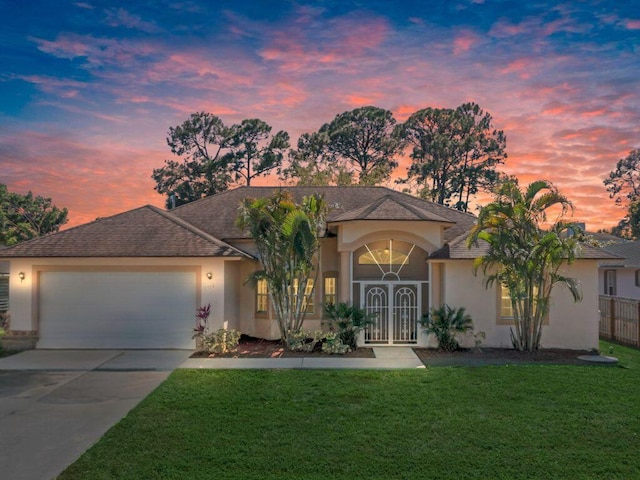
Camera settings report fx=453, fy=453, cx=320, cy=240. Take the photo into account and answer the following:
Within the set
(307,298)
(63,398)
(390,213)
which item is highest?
(390,213)

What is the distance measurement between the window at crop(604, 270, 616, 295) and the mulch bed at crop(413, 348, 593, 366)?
15.5m

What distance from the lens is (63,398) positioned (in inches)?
352

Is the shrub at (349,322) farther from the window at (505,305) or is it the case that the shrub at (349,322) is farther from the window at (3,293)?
the window at (3,293)

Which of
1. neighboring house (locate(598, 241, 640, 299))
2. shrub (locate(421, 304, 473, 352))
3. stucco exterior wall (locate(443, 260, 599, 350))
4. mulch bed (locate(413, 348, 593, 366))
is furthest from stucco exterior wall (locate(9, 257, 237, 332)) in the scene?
neighboring house (locate(598, 241, 640, 299))

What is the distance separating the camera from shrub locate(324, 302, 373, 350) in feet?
44.4

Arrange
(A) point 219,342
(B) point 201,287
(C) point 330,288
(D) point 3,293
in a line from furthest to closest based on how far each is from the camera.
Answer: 1. (D) point 3,293
2. (C) point 330,288
3. (B) point 201,287
4. (A) point 219,342

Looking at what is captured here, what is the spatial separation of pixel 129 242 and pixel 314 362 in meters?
6.98

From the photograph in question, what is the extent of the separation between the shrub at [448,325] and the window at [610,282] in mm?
17398

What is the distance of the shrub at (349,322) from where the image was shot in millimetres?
13547

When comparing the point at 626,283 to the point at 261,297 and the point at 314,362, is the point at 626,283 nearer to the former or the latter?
the point at 261,297

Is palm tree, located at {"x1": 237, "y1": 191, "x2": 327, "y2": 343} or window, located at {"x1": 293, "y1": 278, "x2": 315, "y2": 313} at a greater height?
palm tree, located at {"x1": 237, "y1": 191, "x2": 327, "y2": 343}

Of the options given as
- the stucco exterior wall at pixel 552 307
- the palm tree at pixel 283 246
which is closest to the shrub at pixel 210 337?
the palm tree at pixel 283 246

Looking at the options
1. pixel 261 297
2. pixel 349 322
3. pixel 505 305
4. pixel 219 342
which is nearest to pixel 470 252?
pixel 505 305

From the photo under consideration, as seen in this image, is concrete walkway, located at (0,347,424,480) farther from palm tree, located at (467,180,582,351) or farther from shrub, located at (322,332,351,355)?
palm tree, located at (467,180,582,351)
